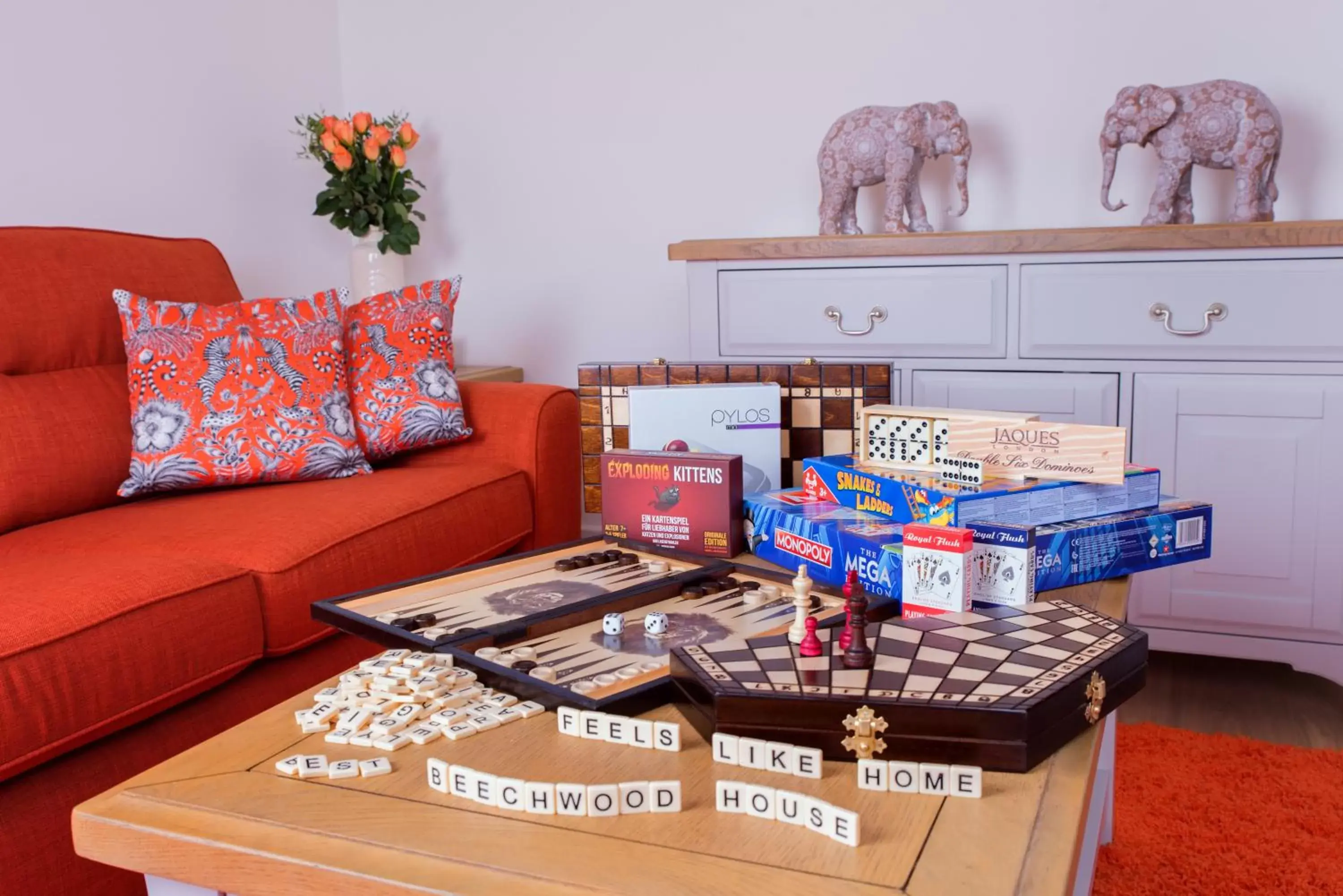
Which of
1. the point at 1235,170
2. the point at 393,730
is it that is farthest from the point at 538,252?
the point at 393,730

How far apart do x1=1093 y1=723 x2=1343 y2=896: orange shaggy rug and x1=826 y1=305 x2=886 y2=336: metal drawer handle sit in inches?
36.5

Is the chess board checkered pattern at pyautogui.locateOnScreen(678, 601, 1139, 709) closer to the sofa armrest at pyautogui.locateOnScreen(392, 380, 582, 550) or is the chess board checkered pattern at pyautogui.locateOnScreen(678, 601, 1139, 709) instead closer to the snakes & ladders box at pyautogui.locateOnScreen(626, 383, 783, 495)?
the snakes & ladders box at pyautogui.locateOnScreen(626, 383, 783, 495)

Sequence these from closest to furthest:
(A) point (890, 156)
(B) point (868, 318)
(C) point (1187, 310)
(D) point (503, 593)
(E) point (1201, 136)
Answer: (D) point (503, 593)
(C) point (1187, 310)
(E) point (1201, 136)
(B) point (868, 318)
(A) point (890, 156)

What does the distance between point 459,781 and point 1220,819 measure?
1.29m

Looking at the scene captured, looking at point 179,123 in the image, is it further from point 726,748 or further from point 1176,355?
point 726,748

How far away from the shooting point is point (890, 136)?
246 centimetres

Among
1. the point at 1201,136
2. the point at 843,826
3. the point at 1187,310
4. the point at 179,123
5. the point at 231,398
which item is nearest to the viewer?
the point at 843,826

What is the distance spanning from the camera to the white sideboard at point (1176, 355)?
208cm

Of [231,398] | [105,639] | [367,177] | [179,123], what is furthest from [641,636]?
[179,123]

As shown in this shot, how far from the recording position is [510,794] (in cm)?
78

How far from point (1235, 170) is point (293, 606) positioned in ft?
6.61

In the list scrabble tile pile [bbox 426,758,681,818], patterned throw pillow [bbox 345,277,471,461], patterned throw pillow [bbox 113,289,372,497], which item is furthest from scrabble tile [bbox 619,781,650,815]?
patterned throw pillow [bbox 345,277,471,461]

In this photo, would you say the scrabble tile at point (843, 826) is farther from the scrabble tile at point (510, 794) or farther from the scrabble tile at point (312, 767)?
the scrabble tile at point (312, 767)

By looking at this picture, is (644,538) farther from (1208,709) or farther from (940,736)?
(1208,709)
